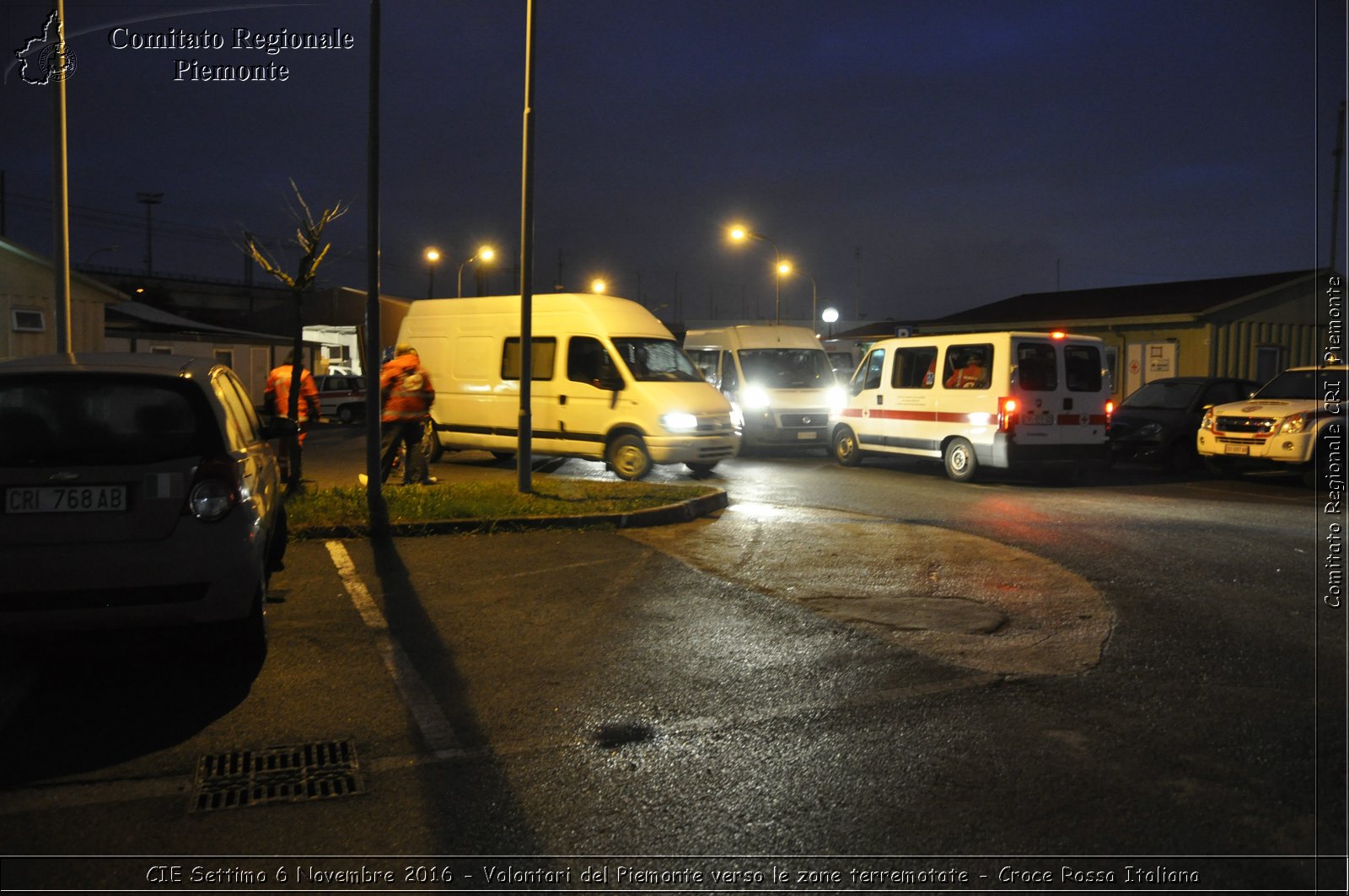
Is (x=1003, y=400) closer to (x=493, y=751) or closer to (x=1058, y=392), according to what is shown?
(x=1058, y=392)

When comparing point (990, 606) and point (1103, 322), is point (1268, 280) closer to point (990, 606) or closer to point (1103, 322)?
point (1103, 322)

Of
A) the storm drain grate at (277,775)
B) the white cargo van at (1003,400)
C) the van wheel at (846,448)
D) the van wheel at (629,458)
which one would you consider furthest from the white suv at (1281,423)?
the storm drain grate at (277,775)

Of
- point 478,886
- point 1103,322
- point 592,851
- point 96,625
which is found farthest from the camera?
point 1103,322

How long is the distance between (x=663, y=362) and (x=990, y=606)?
9.05 meters

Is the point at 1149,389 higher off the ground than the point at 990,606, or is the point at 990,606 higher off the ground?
the point at 1149,389

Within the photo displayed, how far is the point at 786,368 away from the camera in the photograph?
20781mm

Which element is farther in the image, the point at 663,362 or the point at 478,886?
the point at 663,362

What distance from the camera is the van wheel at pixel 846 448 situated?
18.2 meters

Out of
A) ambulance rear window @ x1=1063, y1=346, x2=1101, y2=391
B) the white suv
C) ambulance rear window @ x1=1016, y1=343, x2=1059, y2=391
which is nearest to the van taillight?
ambulance rear window @ x1=1016, y1=343, x2=1059, y2=391

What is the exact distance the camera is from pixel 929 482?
1573cm

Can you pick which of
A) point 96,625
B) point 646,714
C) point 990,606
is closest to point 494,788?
point 646,714

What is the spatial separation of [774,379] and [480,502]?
1036cm

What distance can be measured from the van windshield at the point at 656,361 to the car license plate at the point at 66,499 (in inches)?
409

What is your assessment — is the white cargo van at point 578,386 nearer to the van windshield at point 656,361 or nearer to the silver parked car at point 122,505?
the van windshield at point 656,361
